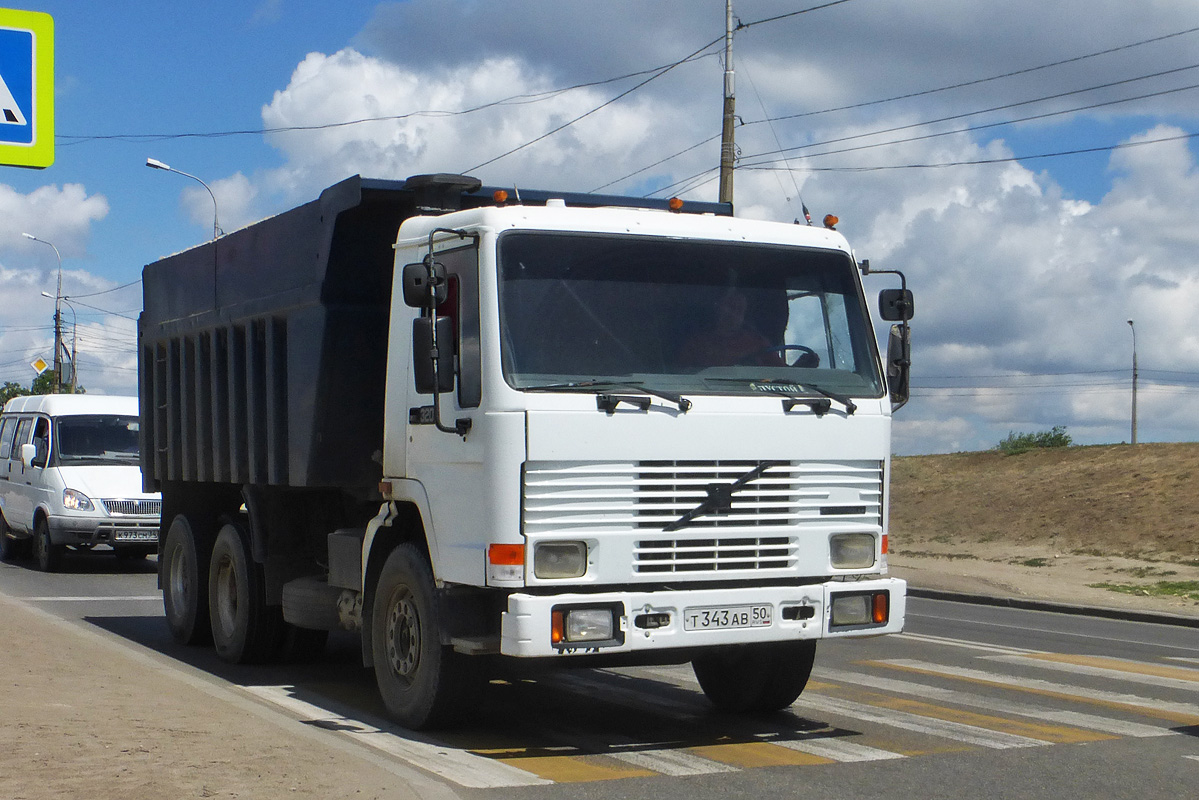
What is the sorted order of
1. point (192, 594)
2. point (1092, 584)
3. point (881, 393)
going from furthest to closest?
point (1092, 584)
point (192, 594)
point (881, 393)

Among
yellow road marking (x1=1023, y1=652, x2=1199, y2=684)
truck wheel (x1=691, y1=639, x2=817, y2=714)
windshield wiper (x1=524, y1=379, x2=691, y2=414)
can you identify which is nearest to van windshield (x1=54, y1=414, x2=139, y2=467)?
yellow road marking (x1=1023, y1=652, x2=1199, y2=684)

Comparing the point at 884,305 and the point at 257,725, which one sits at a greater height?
the point at 884,305

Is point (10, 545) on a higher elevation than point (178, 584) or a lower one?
lower

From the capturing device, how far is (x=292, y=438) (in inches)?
370

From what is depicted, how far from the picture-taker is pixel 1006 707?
29.9ft

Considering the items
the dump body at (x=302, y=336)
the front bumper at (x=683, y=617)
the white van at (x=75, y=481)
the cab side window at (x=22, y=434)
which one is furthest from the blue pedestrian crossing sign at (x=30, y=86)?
the cab side window at (x=22, y=434)

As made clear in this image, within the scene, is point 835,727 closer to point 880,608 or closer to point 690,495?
point 880,608

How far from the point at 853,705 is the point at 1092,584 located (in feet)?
48.5

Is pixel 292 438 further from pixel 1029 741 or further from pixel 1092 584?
pixel 1092 584

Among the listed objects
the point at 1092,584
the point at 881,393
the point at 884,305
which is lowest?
the point at 1092,584

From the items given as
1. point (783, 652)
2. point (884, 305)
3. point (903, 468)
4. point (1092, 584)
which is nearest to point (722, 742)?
point (783, 652)

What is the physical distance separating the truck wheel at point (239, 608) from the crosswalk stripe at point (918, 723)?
13.3 ft

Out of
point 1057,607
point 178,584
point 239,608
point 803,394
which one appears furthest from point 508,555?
point 1057,607

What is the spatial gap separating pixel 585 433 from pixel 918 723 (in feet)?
9.22
